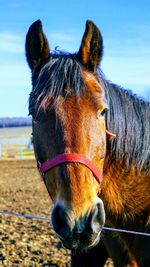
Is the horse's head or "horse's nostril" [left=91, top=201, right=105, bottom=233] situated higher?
the horse's head

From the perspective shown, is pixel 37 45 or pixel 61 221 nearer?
pixel 61 221

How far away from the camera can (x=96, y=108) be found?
347cm

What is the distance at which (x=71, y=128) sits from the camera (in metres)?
3.31

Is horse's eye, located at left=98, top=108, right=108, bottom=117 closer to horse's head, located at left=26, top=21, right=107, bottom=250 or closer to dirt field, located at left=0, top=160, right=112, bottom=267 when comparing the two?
horse's head, located at left=26, top=21, right=107, bottom=250

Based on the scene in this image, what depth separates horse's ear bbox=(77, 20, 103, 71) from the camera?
12.4 ft

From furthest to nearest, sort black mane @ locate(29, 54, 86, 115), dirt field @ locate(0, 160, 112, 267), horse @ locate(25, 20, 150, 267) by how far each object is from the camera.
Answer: dirt field @ locate(0, 160, 112, 267)
black mane @ locate(29, 54, 86, 115)
horse @ locate(25, 20, 150, 267)

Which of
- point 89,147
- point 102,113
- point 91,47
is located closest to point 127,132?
point 102,113

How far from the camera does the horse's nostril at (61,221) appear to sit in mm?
3017

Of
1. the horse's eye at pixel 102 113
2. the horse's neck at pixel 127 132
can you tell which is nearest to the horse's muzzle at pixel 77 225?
the horse's eye at pixel 102 113

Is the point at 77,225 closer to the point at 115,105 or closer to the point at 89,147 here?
the point at 89,147

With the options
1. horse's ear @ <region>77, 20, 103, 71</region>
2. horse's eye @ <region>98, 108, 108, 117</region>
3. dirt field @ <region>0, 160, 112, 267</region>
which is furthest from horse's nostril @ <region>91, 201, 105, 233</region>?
dirt field @ <region>0, 160, 112, 267</region>

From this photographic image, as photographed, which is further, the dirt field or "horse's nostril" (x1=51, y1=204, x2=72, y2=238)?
the dirt field

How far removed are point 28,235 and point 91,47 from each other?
555 centimetres

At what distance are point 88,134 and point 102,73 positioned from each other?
0.77 metres
